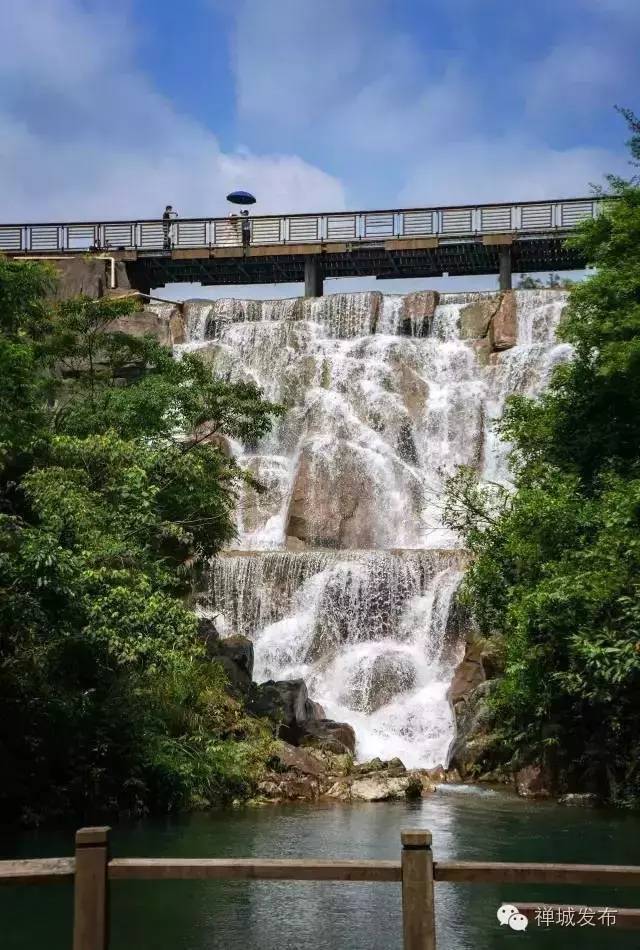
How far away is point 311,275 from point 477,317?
9321 millimetres

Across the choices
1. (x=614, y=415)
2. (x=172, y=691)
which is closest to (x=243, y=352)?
(x=614, y=415)

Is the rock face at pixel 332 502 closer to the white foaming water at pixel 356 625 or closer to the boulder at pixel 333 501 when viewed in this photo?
the boulder at pixel 333 501

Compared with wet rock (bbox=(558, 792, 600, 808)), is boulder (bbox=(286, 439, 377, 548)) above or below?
above

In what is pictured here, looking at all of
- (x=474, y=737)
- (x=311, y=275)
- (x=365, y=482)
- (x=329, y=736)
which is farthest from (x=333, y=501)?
(x=311, y=275)

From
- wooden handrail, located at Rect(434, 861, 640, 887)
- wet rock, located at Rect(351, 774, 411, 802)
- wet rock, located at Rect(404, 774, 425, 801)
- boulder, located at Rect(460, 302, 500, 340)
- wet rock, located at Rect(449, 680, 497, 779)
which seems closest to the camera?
wooden handrail, located at Rect(434, 861, 640, 887)

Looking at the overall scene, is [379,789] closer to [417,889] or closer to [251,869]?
[251,869]

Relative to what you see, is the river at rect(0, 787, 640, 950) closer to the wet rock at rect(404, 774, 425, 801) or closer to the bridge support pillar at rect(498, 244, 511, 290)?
the wet rock at rect(404, 774, 425, 801)

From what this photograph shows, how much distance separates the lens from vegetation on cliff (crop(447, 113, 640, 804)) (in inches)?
786

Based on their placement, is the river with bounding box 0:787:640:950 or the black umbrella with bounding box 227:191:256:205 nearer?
the river with bounding box 0:787:640:950

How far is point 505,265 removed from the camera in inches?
2056

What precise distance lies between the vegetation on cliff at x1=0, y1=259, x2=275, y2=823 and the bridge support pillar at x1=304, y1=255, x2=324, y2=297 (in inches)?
1064

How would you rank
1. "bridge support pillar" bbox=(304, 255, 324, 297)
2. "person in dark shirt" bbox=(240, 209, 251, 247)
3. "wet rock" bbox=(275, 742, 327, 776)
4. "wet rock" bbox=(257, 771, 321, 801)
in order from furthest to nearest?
"person in dark shirt" bbox=(240, 209, 251, 247), "bridge support pillar" bbox=(304, 255, 324, 297), "wet rock" bbox=(275, 742, 327, 776), "wet rock" bbox=(257, 771, 321, 801)

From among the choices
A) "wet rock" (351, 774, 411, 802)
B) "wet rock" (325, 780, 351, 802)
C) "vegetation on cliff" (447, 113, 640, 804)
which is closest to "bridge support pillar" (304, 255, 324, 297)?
"vegetation on cliff" (447, 113, 640, 804)

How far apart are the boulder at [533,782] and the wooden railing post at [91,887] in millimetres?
17315
